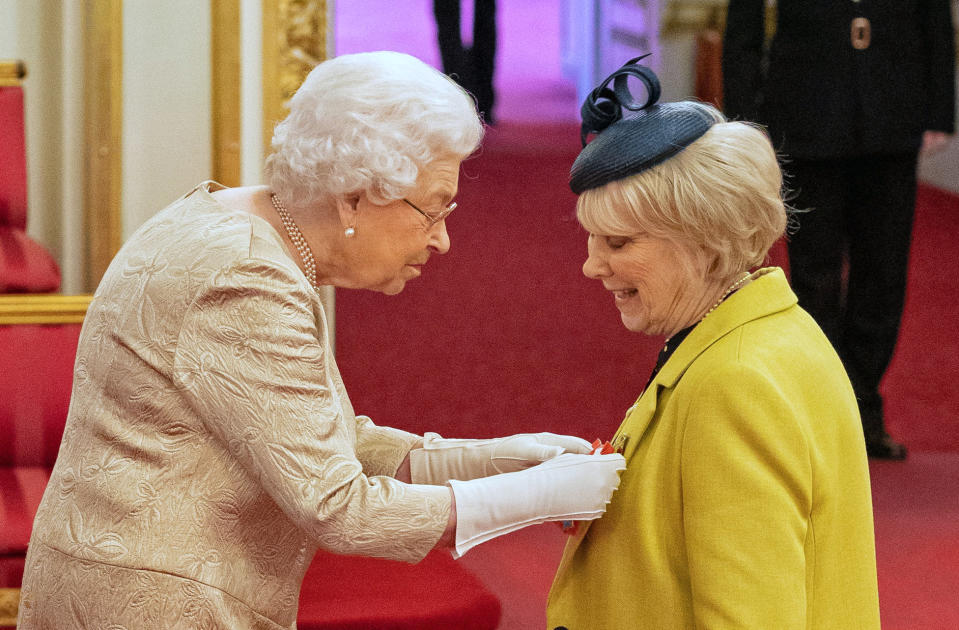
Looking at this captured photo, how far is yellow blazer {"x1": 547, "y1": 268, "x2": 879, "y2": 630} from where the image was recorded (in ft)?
4.29

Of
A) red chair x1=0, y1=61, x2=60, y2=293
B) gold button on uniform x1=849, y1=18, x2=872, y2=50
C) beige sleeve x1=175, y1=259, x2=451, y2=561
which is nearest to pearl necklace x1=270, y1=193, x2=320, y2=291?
beige sleeve x1=175, y1=259, x2=451, y2=561

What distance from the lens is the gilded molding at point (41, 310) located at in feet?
9.08

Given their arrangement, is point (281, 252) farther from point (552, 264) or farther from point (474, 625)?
point (552, 264)

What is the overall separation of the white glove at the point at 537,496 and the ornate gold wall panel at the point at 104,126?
2132 millimetres

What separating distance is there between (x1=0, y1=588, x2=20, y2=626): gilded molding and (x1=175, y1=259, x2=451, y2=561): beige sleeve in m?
1.08

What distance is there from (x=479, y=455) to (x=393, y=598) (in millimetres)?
633

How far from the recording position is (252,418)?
1411 mm

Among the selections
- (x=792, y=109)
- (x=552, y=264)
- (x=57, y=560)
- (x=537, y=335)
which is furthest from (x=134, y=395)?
(x=552, y=264)

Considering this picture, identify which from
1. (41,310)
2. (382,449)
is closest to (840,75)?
(382,449)

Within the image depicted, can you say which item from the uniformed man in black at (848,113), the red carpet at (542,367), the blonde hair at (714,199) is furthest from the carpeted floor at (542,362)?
the blonde hair at (714,199)

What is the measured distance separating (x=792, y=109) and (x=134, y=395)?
272 centimetres

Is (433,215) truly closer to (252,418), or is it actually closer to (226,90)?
(252,418)

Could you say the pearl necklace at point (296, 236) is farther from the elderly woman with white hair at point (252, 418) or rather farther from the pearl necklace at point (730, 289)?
the pearl necklace at point (730, 289)

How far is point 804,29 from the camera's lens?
364 centimetres
